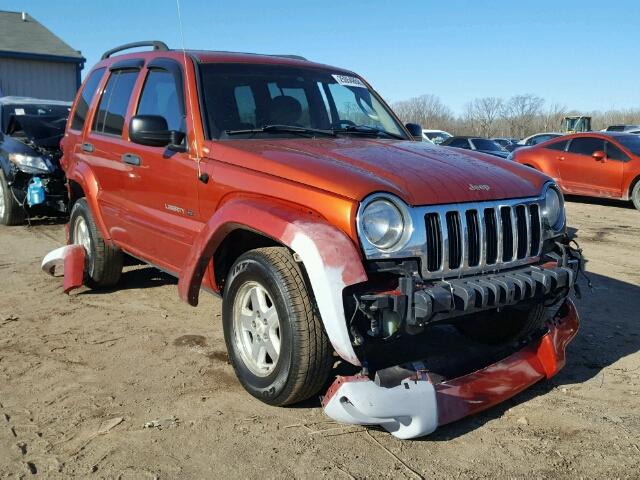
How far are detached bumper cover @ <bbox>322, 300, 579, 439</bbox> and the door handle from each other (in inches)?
94.3

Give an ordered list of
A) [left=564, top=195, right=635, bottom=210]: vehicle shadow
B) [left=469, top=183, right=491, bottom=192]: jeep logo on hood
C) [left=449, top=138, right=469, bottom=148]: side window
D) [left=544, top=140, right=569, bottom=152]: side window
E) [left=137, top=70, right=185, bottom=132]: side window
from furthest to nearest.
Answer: [left=449, top=138, right=469, bottom=148]: side window, [left=544, top=140, right=569, bottom=152]: side window, [left=564, top=195, right=635, bottom=210]: vehicle shadow, [left=137, top=70, right=185, bottom=132]: side window, [left=469, top=183, right=491, bottom=192]: jeep logo on hood

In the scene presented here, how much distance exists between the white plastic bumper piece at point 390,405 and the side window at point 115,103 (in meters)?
3.01

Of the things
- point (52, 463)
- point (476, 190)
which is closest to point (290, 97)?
point (476, 190)

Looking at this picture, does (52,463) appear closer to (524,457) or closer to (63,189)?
(524,457)

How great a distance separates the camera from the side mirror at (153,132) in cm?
401

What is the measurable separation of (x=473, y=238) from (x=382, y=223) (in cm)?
53

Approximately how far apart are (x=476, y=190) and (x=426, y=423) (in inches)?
48.1

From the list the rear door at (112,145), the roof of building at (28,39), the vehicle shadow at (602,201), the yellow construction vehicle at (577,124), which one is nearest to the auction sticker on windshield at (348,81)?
the rear door at (112,145)

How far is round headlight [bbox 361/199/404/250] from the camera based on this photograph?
3088 millimetres

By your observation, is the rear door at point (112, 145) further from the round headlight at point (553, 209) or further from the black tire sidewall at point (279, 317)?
the round headlight at point (553, 209)

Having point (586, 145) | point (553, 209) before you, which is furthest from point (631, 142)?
point (553, 209)

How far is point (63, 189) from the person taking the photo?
8938mm

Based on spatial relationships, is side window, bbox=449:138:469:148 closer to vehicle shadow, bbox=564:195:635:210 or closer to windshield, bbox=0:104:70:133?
vehicle shadow, bbox=564:195:635:210

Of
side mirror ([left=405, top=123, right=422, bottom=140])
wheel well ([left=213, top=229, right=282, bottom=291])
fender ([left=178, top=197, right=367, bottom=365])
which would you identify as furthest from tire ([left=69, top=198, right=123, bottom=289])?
side mirror ([left=405, top=123, right=422, bottom=140])
